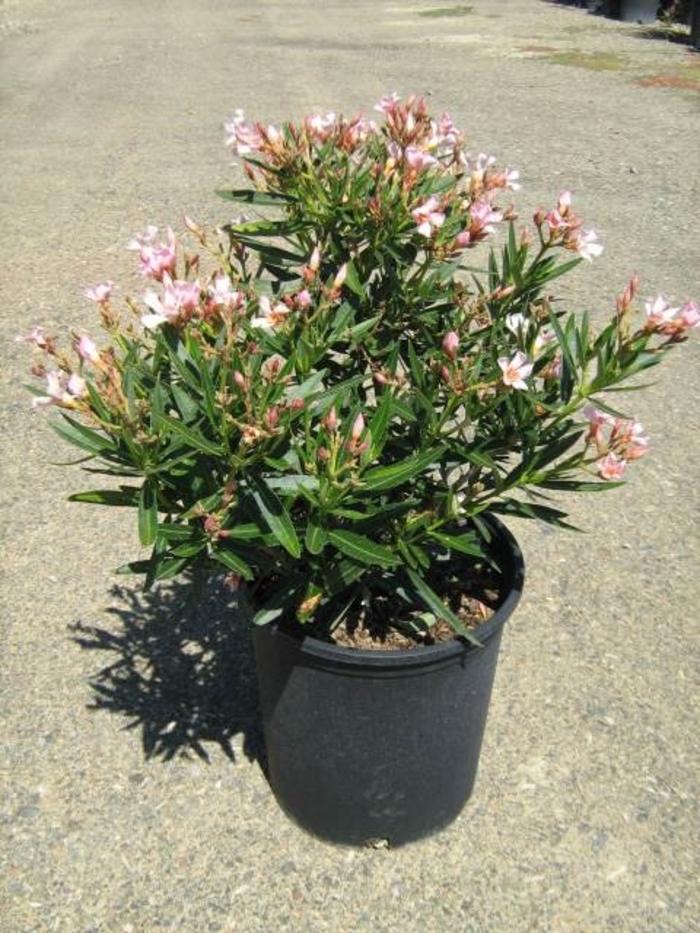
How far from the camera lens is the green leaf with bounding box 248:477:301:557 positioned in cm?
190

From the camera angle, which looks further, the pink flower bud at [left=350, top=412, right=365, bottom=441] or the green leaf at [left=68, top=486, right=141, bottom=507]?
Result: the green leaf at [left=68, top=486, right=141, bottom=507]

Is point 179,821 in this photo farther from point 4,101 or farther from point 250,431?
point 4,101

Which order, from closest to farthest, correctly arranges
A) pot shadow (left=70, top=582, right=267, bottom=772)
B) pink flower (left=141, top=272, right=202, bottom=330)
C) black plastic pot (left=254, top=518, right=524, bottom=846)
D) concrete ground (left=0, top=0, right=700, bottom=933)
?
pink flower (left=141, top=272, right=202, bottom=330)
black plastic pot (left=254, top=518, right=524, bottom=846)
concrete ground (left=0, top=0, right=700, bottom=933)
pot shadow (left=70, top=582, right=267, bottom=772)

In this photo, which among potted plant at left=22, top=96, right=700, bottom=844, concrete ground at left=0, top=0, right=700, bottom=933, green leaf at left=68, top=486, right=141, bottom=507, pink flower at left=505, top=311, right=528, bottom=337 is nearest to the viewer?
potted plant at left=22, top=96, right=700, bottom=844

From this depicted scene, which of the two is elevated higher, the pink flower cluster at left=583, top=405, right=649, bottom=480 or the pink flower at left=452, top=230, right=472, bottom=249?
the pink flower at left=452, top=230, right=472, bottom=249

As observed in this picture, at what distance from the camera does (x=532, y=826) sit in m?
2.68

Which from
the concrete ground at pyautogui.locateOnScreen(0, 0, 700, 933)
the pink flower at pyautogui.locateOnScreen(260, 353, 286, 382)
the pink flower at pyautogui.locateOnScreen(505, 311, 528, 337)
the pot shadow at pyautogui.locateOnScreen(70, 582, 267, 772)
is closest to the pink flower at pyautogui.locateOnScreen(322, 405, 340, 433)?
the pink flower at pyautogui.locateOnScreen(260, 353, 286, 382)

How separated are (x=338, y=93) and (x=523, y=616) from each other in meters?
8.68

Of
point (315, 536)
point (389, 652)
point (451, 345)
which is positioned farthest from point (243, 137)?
point (389, 652)

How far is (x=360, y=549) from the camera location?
1.96 metres

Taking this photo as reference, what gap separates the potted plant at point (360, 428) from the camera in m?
1.86

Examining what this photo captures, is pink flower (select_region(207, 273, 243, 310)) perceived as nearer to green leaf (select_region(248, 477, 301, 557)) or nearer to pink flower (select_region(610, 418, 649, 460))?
green leaf (select_region(248, 477, 301, 557))

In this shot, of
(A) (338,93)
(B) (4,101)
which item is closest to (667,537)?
(A) (338,93)

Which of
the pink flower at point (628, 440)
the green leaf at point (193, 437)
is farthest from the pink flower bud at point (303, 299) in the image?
the pink flower at point (628, 440)
